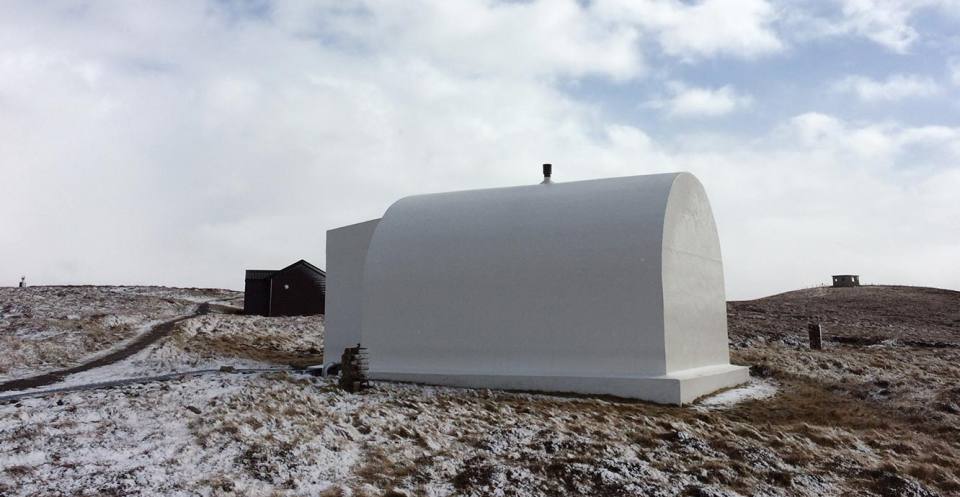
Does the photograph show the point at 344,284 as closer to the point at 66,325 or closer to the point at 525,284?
the point at 525,284

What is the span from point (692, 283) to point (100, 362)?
15907 millimetres

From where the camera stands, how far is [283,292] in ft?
119

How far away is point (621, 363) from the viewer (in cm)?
1373

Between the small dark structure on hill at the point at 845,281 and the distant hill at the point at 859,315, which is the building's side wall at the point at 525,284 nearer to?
the distant hill at the point at 859,315

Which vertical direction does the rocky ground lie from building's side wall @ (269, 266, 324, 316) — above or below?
below

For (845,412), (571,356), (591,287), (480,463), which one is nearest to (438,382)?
(571,356)

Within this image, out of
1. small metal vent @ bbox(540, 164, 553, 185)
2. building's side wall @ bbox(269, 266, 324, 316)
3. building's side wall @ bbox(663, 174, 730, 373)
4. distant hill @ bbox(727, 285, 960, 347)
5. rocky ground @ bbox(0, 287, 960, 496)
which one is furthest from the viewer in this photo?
building's side wall @ bbox(269, 266, 324, 316)

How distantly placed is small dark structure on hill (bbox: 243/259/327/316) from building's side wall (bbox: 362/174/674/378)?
2099cm

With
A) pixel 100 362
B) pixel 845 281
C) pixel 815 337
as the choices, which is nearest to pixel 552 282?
pixel 100 362

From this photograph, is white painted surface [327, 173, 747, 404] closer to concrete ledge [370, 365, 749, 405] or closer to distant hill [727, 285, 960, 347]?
concrete ledge [370, 365, 749, 405]

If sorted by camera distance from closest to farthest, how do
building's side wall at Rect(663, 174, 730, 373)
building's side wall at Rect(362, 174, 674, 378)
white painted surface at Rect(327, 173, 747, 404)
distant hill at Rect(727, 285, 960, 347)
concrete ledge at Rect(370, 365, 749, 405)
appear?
1. concrete ledge at Rect(370, 365, 749, 405)
2. white painted surface at Rect(327, 173, 747, 404)
3. building's side wall at Rect(362, 174, 674, 378)
4. building's side wall at Rect(663, 174, 730, 373)
5. distant hill at Rect(727, 285, 960, 347)

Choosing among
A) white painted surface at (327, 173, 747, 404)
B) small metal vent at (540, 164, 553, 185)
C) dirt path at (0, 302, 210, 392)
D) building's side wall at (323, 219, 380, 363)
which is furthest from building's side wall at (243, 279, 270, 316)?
small metal vent at (540, 164, 553, 185)

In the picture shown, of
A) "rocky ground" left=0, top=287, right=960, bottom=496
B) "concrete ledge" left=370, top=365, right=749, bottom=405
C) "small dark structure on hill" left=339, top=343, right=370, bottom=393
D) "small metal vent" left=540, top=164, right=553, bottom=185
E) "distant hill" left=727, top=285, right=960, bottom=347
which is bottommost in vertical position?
"rocky ground" left=0, top=287, right=960, bottom=496

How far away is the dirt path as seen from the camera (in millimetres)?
14102
